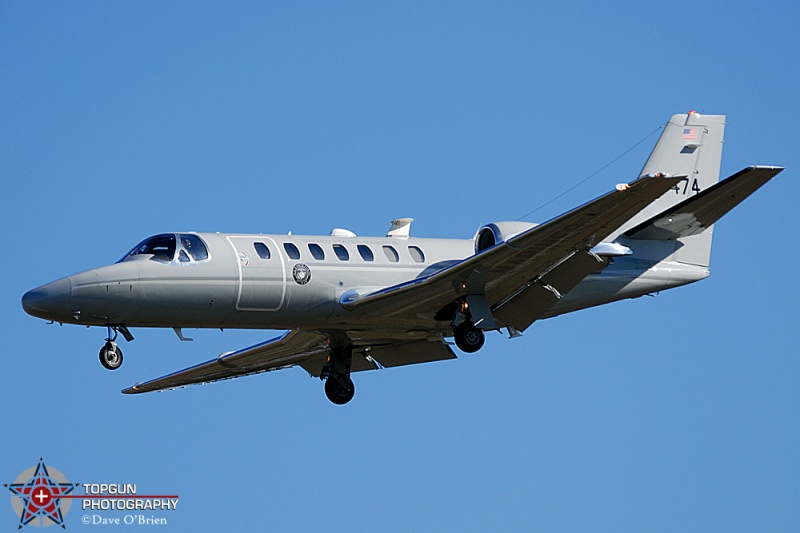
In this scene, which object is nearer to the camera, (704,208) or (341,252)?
(704,208)

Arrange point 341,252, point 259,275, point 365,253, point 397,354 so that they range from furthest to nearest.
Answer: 1. point 397,354
2. point 365,253
3. point 341,252
4. point 259,275

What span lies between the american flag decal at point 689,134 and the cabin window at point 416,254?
23.9 feet

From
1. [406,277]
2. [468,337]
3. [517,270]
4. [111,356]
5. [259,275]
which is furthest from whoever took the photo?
→ [406,277]

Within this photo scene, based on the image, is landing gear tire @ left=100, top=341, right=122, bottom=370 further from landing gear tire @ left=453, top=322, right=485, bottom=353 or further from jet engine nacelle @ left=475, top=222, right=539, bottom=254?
jet engine nacelle @ left=475, top=222, right=539, bottom=254

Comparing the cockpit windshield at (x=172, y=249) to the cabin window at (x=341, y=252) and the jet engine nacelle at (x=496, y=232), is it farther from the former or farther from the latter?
the jet engine nacelle at (x=496, y=232)

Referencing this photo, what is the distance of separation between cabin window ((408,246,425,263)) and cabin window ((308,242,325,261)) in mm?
2186

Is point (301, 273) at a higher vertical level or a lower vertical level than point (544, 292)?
higher

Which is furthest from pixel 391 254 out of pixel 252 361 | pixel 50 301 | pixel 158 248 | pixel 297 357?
pixel 50 301

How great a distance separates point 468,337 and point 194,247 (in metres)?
5.88

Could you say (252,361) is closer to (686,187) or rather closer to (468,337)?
(468,337)

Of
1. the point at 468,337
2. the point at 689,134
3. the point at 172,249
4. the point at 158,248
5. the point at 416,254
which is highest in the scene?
the point at 689,134

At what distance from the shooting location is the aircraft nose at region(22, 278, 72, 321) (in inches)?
1032

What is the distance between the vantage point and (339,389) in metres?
31.2

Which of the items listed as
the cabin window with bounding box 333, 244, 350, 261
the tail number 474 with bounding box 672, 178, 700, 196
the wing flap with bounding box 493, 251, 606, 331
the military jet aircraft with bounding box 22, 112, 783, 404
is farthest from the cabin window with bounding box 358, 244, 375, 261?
the tail number 474 with bounding box 672, 178, 700, 196
